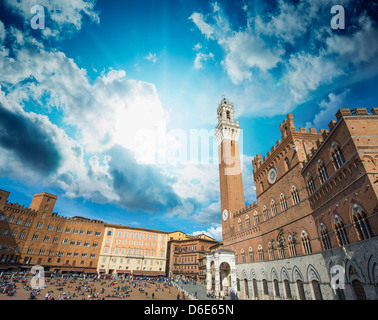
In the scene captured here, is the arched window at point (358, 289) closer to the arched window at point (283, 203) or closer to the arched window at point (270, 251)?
the arched window at point (283, 203)

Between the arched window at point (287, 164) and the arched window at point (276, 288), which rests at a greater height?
the arched window at point (287, 164)

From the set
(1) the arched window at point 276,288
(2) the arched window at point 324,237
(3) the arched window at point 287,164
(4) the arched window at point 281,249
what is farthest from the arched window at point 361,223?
(1) the arched window at point 276,288

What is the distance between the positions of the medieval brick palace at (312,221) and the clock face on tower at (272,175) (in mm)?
153

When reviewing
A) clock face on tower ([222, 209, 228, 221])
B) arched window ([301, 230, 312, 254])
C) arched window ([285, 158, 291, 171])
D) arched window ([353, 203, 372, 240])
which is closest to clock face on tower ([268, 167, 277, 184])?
arched window ([285, 158, 291, 171])

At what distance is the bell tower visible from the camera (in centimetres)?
4616

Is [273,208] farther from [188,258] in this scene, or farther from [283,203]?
[188,258]

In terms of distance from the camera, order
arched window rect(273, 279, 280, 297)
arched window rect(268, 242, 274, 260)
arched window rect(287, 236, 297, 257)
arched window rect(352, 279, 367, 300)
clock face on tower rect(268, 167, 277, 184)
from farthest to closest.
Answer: clock face on tower rect(268, 167, 277, 184), arched window rect(268, 242, 274, 260), arched window rect(273, 279, 280, 297), arched window rect(287, 236, 297, 257), arched window rect(352, 279, 367, 300)

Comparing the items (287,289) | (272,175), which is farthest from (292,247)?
(272,175)

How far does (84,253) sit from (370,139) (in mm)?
62169

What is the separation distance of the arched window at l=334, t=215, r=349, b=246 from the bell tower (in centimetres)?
2777

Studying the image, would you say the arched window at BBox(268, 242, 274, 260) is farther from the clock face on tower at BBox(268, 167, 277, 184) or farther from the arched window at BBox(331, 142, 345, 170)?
the arched window at BBox(331, 142, 345, 170)

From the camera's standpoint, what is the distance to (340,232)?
634 inches

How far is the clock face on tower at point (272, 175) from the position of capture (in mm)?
29481
